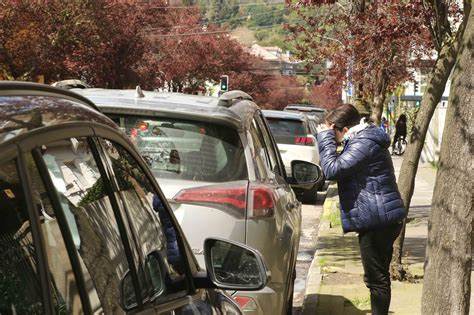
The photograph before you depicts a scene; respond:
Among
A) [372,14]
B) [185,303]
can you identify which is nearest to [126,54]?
[372,14]

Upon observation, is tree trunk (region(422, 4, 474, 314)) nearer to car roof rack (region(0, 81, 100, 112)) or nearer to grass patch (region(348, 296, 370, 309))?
car roof rack (region(0, 81, 100, 112))

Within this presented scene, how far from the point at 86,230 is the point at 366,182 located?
428 cm

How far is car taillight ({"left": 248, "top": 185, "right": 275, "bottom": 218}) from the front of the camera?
221 inches

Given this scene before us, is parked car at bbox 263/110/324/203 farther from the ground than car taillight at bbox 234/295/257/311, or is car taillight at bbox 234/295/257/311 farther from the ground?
car taillight at bbox 234/295/257/311

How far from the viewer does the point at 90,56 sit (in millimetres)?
29422

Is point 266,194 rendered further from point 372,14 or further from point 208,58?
point 208,58

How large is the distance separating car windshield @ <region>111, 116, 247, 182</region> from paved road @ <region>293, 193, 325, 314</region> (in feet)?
11.3

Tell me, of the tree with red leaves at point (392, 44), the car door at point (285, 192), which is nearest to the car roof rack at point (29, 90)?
the car door at point (285, 192)

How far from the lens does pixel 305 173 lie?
26.7 ft

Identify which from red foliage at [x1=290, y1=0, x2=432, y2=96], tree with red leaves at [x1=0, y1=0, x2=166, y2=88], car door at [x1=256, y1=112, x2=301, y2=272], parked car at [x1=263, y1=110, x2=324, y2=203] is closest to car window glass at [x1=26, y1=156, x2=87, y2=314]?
car door at [x1=256, y1=112, x2=301, y2=272]

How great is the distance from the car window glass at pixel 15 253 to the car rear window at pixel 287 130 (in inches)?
716

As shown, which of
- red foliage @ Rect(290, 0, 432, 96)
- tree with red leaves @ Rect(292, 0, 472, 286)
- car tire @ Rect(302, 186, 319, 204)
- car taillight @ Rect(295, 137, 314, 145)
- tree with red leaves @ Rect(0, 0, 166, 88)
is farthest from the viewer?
tree with red leaves @ Rect(0, 0, 166, 88)

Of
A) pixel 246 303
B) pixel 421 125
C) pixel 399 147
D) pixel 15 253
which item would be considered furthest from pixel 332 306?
pixel 399 147

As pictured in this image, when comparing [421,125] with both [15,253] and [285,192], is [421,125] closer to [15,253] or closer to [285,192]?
[285,192]
